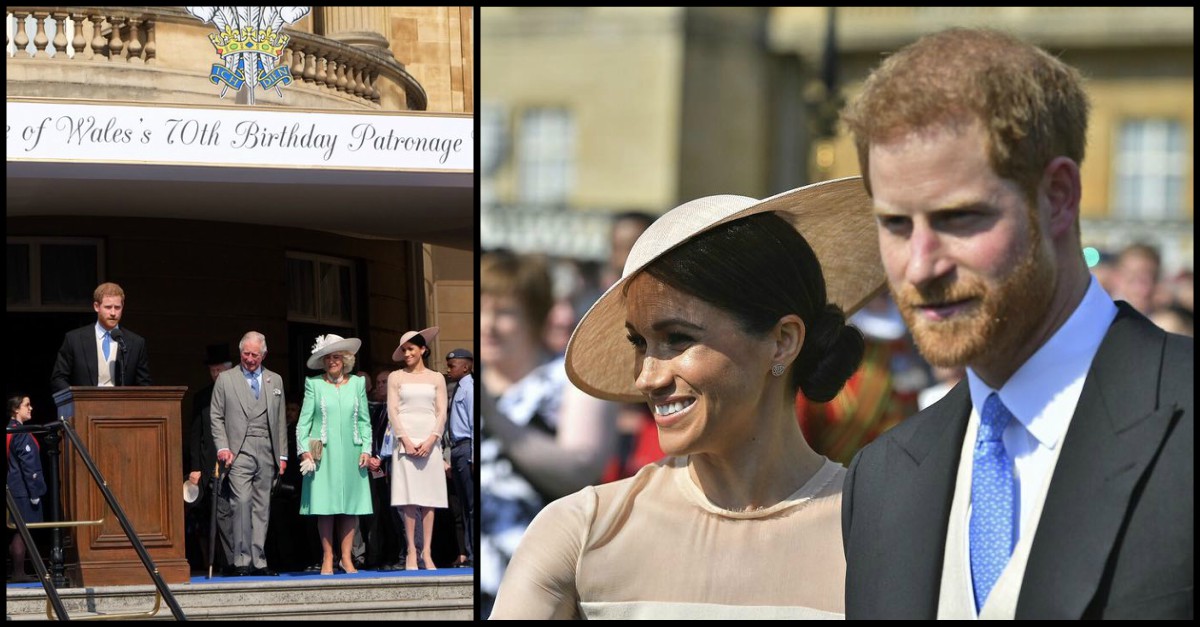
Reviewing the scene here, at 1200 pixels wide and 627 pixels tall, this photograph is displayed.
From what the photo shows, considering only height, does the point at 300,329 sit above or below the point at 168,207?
below

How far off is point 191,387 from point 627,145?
4.30 m

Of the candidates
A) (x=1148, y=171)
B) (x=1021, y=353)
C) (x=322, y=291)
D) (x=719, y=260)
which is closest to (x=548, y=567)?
(x=719, y=260)

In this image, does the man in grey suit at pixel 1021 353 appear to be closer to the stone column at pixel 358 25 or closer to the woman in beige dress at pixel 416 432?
the woman in beige dress at pixel 416 432

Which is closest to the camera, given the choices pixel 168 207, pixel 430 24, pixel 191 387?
pixel 430 24

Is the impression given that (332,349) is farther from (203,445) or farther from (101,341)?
(101,341)

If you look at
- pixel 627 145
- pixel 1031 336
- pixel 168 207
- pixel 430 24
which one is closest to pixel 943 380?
pixel 1031 336

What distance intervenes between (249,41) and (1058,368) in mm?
7394

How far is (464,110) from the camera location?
9945 mm

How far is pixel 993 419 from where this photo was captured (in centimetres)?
335

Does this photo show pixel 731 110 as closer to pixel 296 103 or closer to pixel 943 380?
pixel 296 103

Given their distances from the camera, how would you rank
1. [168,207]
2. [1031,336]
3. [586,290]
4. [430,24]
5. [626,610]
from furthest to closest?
[168,207] < [430,24] < [586,290] < [626,610] < [1031,336]

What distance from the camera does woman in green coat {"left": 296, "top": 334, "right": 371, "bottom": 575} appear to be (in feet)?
27.7

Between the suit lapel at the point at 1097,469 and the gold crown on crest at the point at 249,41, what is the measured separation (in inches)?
286

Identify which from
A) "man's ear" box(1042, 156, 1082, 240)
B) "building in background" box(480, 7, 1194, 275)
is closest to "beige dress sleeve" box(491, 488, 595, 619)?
"building in background" box(480, 7, 1194, 275)
